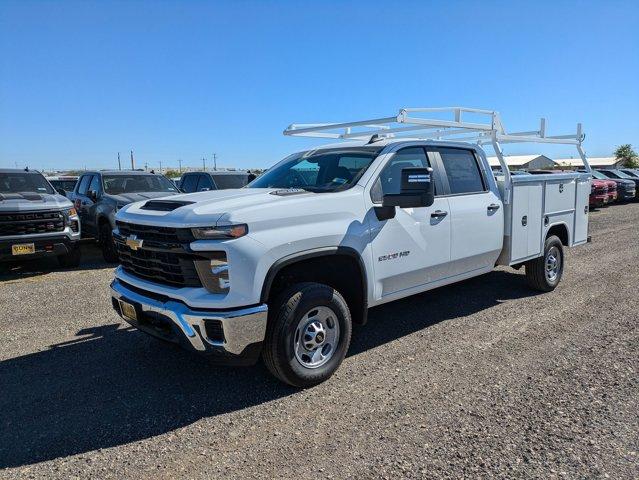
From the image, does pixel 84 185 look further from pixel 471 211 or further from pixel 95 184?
pixel 471 211

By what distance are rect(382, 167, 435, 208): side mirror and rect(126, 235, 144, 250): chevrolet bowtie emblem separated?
206cm

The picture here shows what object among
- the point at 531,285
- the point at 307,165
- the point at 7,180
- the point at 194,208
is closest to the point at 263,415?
the point at 194,208

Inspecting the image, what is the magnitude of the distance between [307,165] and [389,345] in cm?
202

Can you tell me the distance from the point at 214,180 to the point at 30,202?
4.90 m

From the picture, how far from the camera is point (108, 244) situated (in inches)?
374

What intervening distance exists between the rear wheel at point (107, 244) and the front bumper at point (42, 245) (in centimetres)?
85

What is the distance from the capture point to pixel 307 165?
500 centimetres

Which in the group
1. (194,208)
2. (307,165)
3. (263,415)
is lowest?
(263,415)

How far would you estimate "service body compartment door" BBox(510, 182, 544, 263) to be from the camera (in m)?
5.78

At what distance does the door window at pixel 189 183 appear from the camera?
12913 mm

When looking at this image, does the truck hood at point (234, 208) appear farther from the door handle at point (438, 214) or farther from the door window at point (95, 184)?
the door window at point (95, 184)

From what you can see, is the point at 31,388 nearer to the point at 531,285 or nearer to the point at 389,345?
the point at 389,345

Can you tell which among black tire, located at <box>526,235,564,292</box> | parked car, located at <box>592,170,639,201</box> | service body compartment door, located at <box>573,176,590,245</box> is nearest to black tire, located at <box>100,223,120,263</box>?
black tire, located at <box>526,235,564,292</box>

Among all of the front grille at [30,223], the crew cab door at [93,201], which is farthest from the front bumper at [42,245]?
the crew cab door at [93,201]
